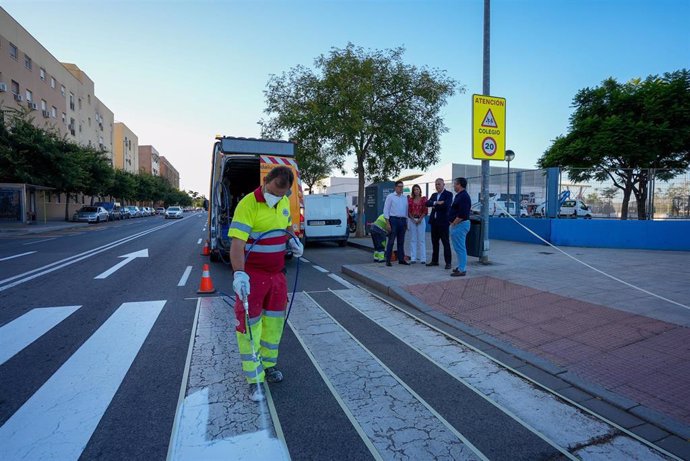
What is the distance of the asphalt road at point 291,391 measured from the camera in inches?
105

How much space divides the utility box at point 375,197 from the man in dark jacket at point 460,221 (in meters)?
8.69

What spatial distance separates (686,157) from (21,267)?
33750 mm

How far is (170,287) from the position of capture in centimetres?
760

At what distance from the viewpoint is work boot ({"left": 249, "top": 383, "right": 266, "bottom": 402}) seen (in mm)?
3238

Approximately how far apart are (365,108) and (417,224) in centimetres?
828

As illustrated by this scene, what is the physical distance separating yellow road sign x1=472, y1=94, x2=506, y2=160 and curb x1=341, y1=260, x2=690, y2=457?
4.76 meters

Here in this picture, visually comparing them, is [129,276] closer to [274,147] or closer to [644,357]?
[274,147]

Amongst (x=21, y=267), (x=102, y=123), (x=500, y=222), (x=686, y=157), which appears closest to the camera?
(x=21, y=267)

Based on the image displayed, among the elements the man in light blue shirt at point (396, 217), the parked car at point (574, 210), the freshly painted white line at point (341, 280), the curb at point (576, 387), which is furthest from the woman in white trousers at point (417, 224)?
the parked car at point (574, 210)

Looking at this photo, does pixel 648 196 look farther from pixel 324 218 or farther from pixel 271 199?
pixel 271 199

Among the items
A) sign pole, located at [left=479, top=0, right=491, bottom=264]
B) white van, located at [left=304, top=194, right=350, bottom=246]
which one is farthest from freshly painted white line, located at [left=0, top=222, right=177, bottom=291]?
sign pole, located at [left=479, top=0, right=491, bottom=264]

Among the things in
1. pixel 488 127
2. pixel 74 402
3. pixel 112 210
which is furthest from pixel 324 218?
pixel 112 210

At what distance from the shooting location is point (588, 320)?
16.7ft

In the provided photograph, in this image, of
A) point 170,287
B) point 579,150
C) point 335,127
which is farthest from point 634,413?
point 579,150
